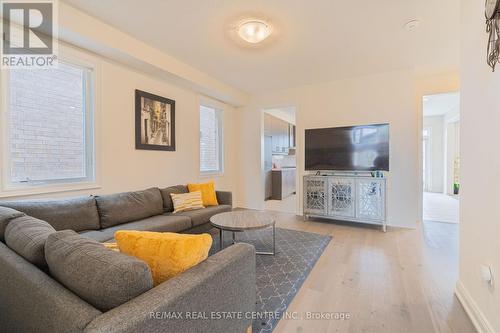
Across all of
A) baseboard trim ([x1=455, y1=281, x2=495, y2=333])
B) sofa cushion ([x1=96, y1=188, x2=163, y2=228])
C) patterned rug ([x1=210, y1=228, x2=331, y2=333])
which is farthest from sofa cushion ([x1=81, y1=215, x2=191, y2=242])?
baseboard trim ([x1=455, y1=281, x2=495, y2=333])

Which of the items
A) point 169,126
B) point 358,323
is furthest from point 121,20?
point 358,323

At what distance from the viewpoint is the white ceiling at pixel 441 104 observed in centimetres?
505

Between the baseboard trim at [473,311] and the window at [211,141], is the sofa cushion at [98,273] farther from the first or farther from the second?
the window at [211,141]

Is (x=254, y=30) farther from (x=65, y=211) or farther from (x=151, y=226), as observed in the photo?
(x=65, y=211)

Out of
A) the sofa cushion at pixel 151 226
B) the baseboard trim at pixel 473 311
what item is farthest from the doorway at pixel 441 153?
the sofa cushion at pixel 151 226

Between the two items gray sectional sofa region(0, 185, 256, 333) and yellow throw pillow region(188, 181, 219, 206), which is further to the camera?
yellow throw pillow region(188, 181, 219, 206)

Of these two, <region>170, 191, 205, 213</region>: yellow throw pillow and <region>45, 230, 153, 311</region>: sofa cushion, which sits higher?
<region>45, 230, 153, 311</region>: sofa cushion

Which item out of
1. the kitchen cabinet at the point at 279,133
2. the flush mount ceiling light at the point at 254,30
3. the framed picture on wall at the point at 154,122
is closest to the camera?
the flush mount ceiling light at the point at 254,30

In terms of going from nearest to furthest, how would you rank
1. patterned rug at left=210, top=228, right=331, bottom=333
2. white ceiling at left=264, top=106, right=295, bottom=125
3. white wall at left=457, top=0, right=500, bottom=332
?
white wall at left=457, top=0, right=500, bottom=332, patterned rug at left=210, top=228, right=331, bottom=333, white ceiling at left=264, top=106, right=295, bottom=125

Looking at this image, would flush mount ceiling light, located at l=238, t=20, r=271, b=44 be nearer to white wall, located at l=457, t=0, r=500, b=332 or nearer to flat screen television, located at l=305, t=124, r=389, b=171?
white wall, located at l=457, t=0, r=500, b=332

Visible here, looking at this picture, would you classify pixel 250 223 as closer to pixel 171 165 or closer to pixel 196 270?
pixel 196 270

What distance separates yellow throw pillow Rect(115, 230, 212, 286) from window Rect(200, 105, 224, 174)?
3481mm

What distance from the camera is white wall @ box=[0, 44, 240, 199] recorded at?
9.29 ft

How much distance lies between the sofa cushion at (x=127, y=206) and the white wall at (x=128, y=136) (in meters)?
0.39
